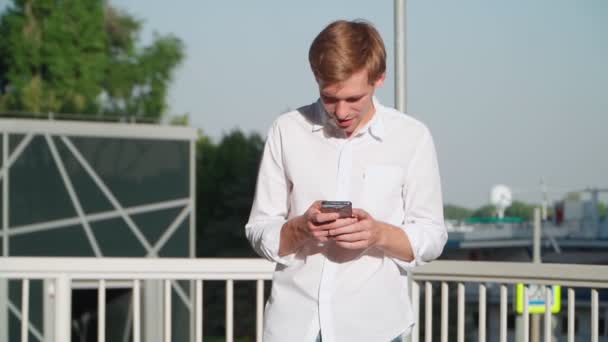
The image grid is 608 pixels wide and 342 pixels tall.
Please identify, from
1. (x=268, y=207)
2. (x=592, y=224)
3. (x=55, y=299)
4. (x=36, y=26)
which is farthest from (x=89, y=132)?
(x=592, y=224)

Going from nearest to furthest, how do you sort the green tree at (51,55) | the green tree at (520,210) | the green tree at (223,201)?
the green tree at (51,55), the green tree at (223,201), the green tree at (520,210)

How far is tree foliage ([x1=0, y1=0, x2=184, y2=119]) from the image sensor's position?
45438 millimetres

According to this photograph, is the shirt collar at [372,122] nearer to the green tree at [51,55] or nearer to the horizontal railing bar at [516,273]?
the horizontal railing bar at [516,273]

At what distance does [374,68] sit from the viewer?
7.90ft

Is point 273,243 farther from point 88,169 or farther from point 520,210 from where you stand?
point 520,210

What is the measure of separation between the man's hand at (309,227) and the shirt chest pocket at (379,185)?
18 cm

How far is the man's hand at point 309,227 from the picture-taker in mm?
2297

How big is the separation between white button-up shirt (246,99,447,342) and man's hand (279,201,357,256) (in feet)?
0.11

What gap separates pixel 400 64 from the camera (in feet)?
14.0

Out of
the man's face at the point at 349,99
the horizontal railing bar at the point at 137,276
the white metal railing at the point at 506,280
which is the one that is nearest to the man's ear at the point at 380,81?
the man's face at the point at 349,99

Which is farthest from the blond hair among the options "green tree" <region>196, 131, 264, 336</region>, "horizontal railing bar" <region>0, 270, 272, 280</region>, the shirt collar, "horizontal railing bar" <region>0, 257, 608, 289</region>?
"green tree" <region>196, 131, 264, 336</region>

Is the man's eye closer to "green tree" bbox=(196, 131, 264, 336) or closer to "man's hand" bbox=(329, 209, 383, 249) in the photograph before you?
"man's hand" bbox=(329, 209, 383, 249)

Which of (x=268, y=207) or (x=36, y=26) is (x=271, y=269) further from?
(x=36, y=26)

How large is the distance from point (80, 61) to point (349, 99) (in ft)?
148
